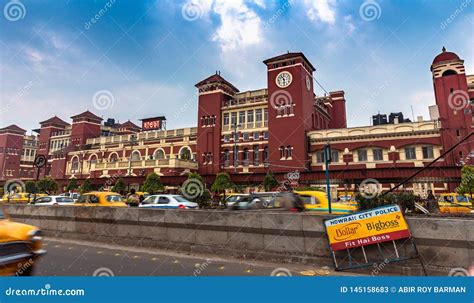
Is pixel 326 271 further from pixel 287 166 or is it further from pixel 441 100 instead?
pixel 441 100

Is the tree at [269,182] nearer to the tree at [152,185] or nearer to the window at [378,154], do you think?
the tree at [152,185]

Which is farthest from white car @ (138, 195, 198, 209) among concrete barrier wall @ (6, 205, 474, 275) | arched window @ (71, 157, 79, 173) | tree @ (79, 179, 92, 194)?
arched window @ (71, 157, 79, 173)

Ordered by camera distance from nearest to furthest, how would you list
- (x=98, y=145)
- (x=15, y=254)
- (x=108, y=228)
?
(x=15, y=254) → (x=108, y=228) → (x=98, y=145)

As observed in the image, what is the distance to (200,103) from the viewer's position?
2019 inches

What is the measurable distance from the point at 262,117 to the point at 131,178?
2270 centimetres

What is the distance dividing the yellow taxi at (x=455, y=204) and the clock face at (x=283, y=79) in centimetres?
2703

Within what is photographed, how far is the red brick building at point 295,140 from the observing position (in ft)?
115

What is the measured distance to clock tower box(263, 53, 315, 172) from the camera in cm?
4125

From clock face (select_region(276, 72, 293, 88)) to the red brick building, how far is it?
15cm

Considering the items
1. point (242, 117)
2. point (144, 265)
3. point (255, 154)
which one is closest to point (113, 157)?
point (242, 117)

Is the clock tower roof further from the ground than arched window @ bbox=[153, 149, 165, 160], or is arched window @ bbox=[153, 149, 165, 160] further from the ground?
the clock tower roof

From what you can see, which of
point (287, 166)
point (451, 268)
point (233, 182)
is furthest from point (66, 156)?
point (451, 268)

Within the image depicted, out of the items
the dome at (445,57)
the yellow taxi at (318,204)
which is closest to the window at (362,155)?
the dome at (445,57)

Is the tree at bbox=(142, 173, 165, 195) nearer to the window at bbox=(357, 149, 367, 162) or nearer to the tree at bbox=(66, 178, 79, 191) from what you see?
the tree at bbox=(66, 178, 79, 191)
